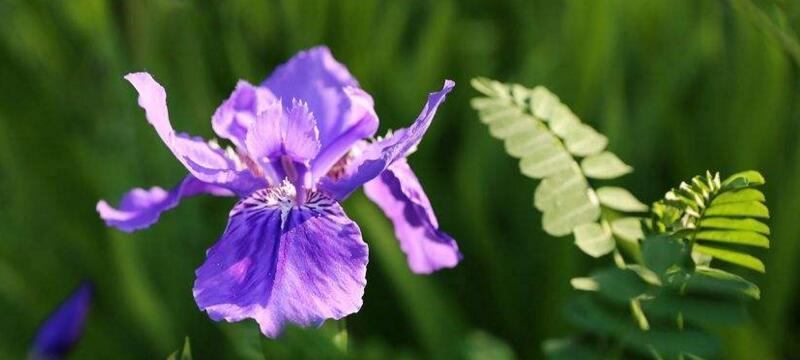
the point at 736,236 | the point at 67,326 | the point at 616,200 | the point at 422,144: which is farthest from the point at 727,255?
the point at 422,144

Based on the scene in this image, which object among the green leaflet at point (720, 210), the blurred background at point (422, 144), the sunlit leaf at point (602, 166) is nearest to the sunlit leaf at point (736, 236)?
the green leaflet at point (720, 210)

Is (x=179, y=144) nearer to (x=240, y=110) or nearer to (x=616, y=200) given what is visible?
(x=240, y=110)

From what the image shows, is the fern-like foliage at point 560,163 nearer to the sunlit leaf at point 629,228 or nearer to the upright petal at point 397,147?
the sunlit leaf at point 629,228

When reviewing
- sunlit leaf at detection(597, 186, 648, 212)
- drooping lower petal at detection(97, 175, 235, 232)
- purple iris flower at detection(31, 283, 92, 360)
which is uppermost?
sunlit leaf at detection(597, 186, 648, 212)

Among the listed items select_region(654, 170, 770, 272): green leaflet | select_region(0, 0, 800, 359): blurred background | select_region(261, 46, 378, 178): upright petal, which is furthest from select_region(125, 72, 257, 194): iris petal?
select_region(0, 0, 800, 359): blurred background

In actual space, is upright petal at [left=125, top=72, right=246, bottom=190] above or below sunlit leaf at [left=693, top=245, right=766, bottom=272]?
below

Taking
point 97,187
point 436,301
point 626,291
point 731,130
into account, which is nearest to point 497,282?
point 436,301

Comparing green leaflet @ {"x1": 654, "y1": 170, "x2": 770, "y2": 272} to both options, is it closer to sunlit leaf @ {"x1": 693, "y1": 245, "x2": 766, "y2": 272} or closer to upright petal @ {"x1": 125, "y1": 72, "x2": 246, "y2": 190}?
sunlit leaf @ {"x1": 693, "y1": 245, "x2": 766, "y2": 272}

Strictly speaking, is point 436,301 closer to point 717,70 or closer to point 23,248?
point 717,70
